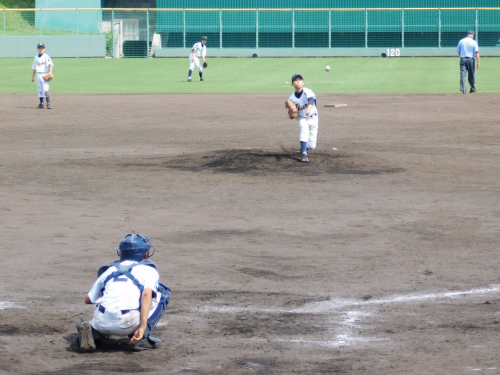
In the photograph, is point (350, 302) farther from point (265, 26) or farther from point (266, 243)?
point (265, 26)

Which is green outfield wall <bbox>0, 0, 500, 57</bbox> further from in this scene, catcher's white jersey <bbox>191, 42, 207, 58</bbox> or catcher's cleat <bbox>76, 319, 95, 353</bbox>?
catcher's cleat <bbox>76, 319, 95, 353</bbox>

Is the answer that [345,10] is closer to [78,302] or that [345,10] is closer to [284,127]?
[284,127]

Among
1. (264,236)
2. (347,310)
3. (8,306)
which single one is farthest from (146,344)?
(264,236)

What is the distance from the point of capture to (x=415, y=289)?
7.83 m

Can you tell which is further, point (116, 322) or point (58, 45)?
point (58, 45)

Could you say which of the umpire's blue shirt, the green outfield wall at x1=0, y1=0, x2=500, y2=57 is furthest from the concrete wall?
the umpire's blue shirt

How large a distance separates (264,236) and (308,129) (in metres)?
5.59

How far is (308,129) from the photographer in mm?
15242

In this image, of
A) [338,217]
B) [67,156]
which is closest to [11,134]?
[67,156]

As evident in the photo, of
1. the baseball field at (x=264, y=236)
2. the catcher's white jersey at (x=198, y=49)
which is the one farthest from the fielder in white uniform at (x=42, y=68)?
the catcher's white jersey at (x=198, y=49)

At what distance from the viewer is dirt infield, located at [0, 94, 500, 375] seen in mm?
6195

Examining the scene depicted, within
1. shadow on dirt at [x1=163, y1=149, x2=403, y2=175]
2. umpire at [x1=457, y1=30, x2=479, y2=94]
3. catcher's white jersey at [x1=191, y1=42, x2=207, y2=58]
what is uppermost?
catcher's white jersey at [x1=191, y1=42, x2=207, y2=58]

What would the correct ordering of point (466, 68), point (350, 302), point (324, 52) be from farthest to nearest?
point (324, 52) < point (466, 68) < point (350, 302)

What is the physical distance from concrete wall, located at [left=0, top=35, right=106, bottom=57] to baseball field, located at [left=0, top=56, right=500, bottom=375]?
1243 inches
